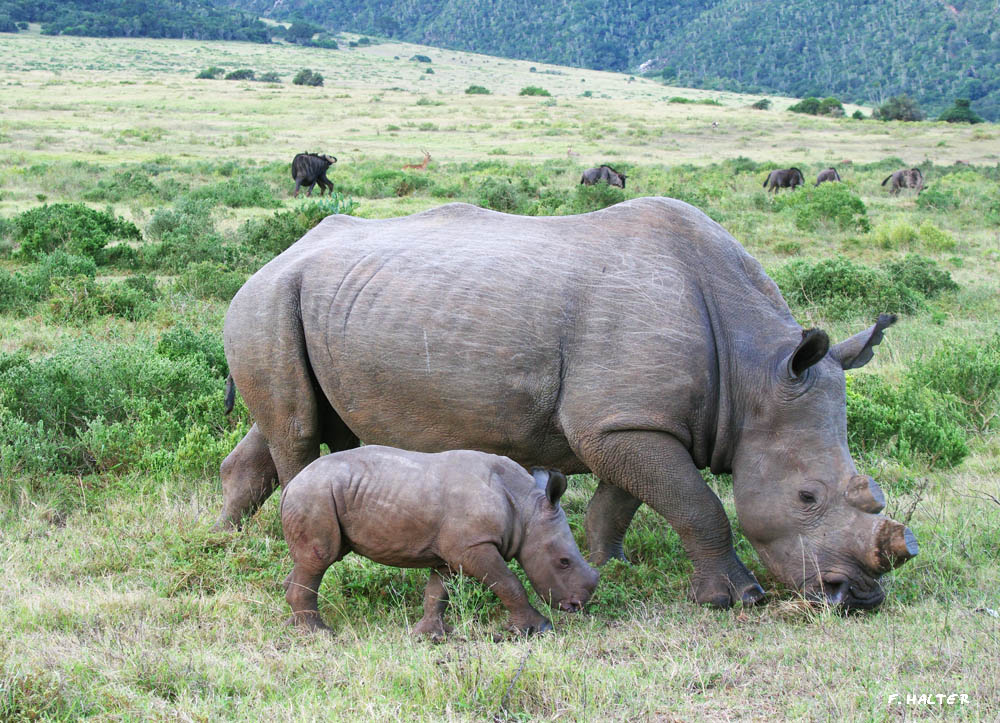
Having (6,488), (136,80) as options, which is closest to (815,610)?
(6,488)

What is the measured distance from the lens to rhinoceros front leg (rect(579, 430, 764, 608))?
479 centimetres

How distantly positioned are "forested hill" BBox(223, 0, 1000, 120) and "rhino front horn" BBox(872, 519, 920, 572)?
283 ft

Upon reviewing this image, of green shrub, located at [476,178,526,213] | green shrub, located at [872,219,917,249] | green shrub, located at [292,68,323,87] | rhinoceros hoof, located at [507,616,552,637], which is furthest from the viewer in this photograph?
green shrub, located at [292,68,323,87]

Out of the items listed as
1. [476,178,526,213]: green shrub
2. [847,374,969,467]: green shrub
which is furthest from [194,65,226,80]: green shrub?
[847,374,969,467]: green shrub

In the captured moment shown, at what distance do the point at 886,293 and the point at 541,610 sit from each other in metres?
8.20

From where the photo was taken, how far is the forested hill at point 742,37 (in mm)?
101938

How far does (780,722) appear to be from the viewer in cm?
337

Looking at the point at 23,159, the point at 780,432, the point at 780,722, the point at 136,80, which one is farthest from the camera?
the point at 136,80

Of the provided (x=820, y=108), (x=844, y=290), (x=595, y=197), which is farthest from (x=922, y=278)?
(x=820, y=108)

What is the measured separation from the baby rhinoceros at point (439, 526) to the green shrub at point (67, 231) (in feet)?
32.8

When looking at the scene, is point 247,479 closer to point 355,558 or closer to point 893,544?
point 355,558

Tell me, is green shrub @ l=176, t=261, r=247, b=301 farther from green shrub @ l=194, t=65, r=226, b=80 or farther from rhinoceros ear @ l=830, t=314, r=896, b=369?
green shrub @ l=194, t=65, r=226, b=80

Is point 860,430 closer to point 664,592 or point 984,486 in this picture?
point 984,486

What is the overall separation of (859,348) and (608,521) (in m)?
1.60
